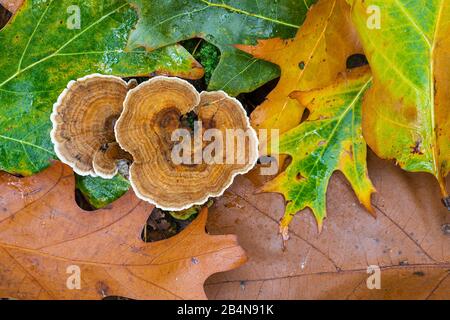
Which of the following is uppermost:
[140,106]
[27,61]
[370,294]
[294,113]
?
[27,61]

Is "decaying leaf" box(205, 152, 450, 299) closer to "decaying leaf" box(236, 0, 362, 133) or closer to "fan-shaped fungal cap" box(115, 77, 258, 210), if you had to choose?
"fan-shaped fungal cap" box(115, 77, 258, 210)

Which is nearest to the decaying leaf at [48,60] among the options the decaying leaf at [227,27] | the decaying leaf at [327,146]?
the decaying leaf at [227,27]

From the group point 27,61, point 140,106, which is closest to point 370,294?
point 140,106

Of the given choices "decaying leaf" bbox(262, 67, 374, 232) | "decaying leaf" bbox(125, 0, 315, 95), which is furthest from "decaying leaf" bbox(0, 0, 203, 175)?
"decaying leaf" bbox(262, 67, 374, 232)

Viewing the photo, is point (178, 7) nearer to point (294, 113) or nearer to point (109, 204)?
point (294, 113)

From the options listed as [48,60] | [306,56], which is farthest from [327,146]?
[48,60]

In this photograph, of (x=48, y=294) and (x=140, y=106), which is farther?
(x=48, y=294)

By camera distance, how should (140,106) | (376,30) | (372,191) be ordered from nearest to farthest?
(376,30) < (140,106) < (372,191)
